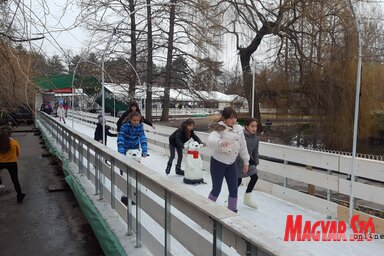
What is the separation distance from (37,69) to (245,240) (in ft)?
12.2

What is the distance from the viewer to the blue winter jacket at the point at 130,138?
6461 millimetres

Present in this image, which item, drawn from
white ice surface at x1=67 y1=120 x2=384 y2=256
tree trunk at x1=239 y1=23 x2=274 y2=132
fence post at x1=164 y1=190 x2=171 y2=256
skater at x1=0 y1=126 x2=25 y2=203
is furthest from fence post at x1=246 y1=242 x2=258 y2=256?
tree trunk at x1=239 y1=23 x2=274 y2=132

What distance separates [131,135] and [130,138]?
0.17 ft

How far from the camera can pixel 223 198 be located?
21.9 feet

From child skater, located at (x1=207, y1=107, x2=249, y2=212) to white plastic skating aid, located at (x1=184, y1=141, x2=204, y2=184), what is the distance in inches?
99.5

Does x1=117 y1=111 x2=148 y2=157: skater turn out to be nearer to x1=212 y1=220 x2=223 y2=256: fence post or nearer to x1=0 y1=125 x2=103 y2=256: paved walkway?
x1=0 y1=125 x2=103 y2=256: paved walkway

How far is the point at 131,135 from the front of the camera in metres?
6.55

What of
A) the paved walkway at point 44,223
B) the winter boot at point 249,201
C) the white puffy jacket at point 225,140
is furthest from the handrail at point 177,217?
the winter boot at point 249,201

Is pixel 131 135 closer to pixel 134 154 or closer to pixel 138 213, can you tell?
pixel 134 154

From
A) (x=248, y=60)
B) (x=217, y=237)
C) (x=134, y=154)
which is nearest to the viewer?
(x=217, y=237)

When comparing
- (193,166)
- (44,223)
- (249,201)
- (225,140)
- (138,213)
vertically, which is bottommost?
(44,223)

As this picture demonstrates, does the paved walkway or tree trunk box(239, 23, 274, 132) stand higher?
tree trunk box(239, 23, 274, 132)

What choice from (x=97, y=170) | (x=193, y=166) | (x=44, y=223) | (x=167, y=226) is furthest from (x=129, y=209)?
(x=193, y=166)

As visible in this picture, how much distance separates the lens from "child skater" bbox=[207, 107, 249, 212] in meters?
4.85
